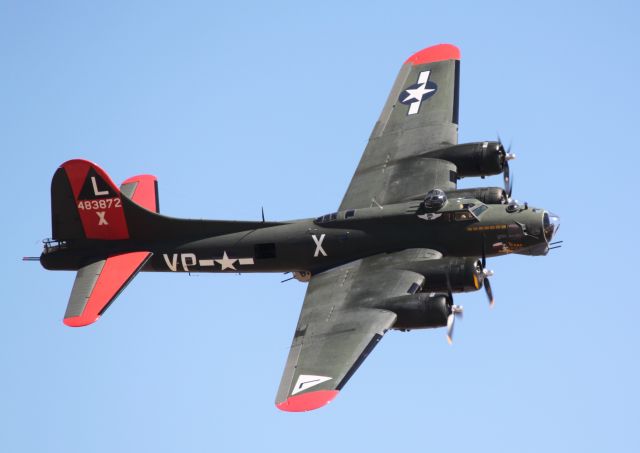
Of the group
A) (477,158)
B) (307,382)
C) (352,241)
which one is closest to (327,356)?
(307,382)

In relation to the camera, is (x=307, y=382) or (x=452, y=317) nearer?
(x=307, y=382)

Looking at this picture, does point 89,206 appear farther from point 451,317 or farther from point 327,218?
point 451,317

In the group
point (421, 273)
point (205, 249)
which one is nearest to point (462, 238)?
point (421, 273)

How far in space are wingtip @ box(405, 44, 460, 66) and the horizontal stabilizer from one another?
1438 centimetres

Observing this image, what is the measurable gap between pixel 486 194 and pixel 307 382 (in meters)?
10.6

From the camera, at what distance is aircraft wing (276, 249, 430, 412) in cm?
4394

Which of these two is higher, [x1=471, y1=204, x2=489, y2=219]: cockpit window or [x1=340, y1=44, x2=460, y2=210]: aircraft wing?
[x1=340, y1=44, x2=460, y2=210]: aircraft wing

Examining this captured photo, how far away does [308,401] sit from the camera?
142 ft

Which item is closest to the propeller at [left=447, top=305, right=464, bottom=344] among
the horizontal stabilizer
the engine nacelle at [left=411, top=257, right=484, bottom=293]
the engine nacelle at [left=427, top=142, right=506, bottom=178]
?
the engine nacelle at [left=411, top=257, right=484, bottom=293]

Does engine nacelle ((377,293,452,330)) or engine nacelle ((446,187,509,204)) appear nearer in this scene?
engine nacelle ((377,293,452,330))

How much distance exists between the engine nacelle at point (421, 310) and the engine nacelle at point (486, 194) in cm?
570

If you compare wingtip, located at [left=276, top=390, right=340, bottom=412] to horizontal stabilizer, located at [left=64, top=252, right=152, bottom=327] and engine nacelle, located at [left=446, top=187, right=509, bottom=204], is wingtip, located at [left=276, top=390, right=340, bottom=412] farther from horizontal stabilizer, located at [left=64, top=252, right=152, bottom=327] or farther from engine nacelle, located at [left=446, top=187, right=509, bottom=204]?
engine nacelle, located at [left=446, top=187, right=509, bottom=204]

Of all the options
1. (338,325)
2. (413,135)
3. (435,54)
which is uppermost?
(435,54)

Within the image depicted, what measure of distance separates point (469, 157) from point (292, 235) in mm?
7116
